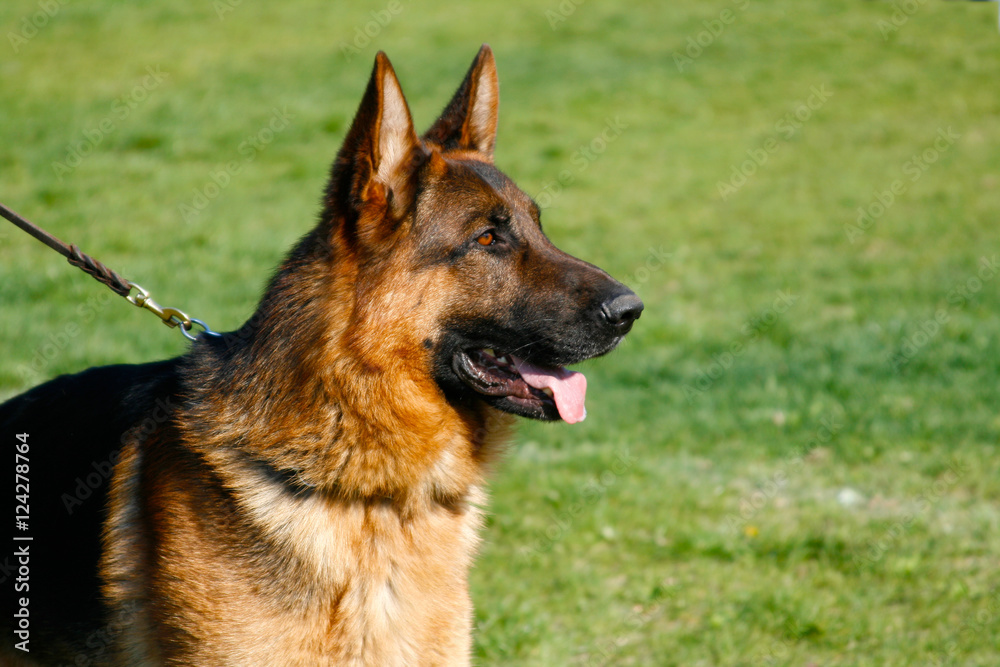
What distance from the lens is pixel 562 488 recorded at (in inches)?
254

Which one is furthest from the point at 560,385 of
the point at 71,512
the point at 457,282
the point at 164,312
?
the point at 71,512

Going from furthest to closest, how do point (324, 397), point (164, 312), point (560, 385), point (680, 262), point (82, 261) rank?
point (680, 262)
point (164, 312)
point (82, 261)
point (560, 385)
point (324, 397)

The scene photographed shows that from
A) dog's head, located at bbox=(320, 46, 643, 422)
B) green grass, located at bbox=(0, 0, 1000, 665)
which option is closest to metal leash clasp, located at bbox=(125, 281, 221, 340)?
dog's head, located at bbox=(320, 46, 643, 422)

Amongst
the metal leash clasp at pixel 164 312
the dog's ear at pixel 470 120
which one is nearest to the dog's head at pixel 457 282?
the dog's ear at pixel 470 120

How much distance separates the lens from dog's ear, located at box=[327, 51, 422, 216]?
316 centimetres

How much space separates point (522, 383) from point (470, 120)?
133 centimetres

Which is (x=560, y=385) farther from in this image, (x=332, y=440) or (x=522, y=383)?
(x=332, y=440)

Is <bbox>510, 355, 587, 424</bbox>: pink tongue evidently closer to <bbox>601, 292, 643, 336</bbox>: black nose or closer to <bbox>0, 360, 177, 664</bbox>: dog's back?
<bbox>601, 292, 643, 336</bbox>: black nose

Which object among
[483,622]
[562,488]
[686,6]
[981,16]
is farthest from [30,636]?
[981,16]

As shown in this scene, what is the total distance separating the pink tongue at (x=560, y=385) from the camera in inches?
139

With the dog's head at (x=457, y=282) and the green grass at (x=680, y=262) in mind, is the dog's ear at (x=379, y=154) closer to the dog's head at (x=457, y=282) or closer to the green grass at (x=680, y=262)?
the dog's head at (x=457, y=282)

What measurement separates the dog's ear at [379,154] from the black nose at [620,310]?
89 cm

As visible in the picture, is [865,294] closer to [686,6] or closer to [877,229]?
[877,229]

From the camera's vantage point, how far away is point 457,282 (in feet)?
11.4
